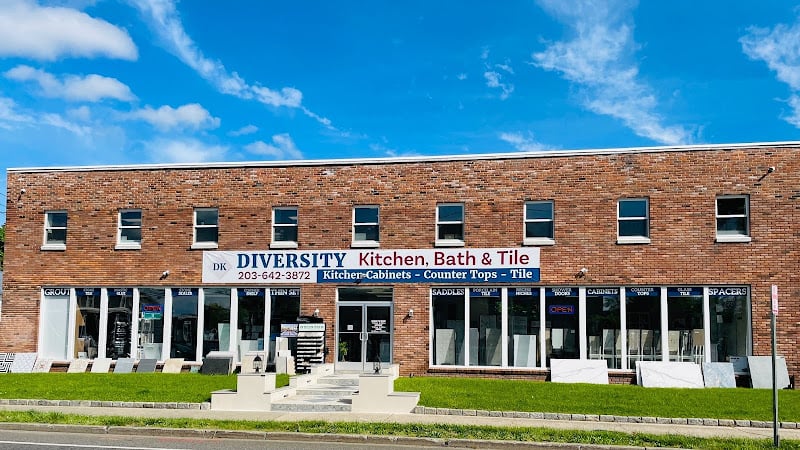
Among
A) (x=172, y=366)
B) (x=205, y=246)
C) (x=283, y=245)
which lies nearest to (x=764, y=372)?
(x=283, y=245)

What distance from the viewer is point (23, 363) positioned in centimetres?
2412

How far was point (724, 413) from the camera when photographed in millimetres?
15523

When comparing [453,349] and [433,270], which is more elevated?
[433,270]

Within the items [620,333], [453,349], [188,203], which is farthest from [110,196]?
[620,333]

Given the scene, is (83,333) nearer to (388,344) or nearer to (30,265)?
(30,265)

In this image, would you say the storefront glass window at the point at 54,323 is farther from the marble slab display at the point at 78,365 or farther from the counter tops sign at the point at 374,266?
the counter tops sign at the point at 374,266

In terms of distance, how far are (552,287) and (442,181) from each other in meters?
4.17

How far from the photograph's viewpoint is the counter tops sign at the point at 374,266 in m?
22.6

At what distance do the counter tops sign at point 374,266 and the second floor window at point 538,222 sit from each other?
1.23 feet

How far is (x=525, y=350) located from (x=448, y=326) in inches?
86.0

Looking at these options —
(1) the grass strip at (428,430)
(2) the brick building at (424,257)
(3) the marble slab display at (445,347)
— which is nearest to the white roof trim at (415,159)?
(2) the brick building at (424,257)

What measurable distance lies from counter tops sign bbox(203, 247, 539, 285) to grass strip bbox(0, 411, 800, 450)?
28.2 feet

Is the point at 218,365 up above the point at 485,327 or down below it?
below

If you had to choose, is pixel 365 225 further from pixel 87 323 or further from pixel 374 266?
pixel 87 323
